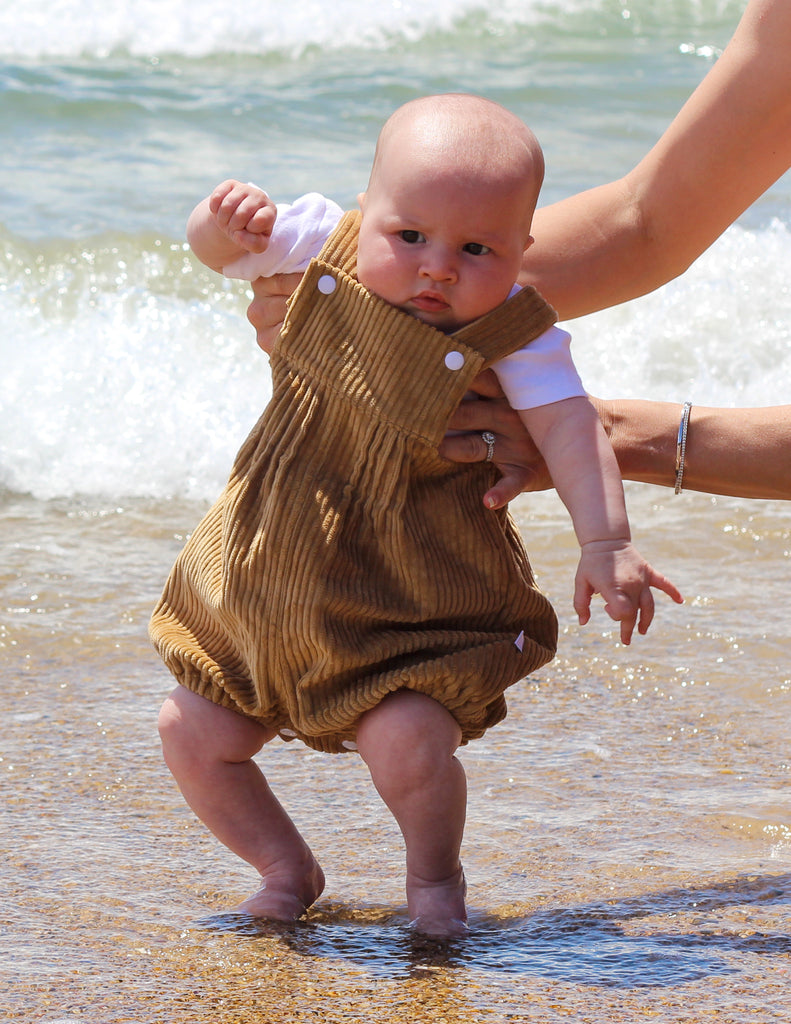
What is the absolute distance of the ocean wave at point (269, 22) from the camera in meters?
11.2

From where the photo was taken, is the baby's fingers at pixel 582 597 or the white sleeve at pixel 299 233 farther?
the white sleeve at pixel 299 233

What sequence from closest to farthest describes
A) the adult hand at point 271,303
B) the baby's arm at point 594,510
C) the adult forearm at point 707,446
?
the baby's arm at point 594,510 → the adult hand at point 271,303 → the adult forearm at point 707,446

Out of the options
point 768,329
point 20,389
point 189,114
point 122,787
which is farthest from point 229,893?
point 189,114

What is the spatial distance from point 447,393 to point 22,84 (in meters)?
8.30

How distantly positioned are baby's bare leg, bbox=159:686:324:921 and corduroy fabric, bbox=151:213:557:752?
0.21 ft

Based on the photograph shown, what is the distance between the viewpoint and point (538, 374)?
7.32ft

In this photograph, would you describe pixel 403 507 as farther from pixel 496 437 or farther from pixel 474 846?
pixel 474 846

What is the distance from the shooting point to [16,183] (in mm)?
7906

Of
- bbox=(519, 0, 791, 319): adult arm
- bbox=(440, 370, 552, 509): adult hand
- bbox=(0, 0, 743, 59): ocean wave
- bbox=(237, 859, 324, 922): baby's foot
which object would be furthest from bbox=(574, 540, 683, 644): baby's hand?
bbox=(0, 0, 743, 59): ocean wave

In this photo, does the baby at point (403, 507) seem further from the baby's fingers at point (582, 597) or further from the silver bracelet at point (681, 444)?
the silver bracelet at point (681, 444)

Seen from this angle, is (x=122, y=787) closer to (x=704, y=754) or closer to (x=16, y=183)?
(x=704, y=754)

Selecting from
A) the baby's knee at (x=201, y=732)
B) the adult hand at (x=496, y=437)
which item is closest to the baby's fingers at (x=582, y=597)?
the adult hand at (x=496, y=437)

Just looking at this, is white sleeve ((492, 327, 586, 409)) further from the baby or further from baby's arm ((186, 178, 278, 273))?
baby's arm ((186, 178, 278, 273))

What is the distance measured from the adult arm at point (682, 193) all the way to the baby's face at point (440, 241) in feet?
2.49
